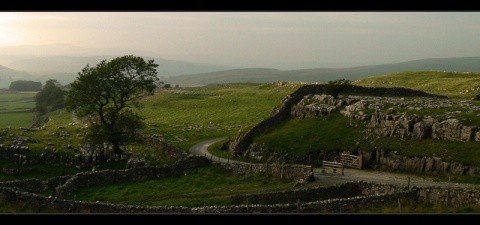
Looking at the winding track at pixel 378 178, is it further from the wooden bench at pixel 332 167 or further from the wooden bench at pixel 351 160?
the wooden bench at pixel 351 160

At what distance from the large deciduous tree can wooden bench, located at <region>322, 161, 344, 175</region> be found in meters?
21.0

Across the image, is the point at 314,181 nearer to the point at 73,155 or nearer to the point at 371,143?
the point at 371,143

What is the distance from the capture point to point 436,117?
39250mm

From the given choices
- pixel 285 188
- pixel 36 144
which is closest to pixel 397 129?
pixel 285 188

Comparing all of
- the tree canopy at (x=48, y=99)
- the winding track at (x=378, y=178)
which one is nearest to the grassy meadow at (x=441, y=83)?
the winding track at (x=378, y=178)

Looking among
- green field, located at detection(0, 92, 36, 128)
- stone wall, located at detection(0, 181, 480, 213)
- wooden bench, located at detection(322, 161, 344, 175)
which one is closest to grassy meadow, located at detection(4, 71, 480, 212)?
stone wall, located at detection(0, 181, 480, 213)

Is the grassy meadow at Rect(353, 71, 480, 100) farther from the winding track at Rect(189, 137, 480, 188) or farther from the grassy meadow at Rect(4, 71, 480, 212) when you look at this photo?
the winding track at Rect(189, 137, 480, 188)

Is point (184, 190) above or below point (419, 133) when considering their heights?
below

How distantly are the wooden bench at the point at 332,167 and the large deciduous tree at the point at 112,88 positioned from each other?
2103 centimetres

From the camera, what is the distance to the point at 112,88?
4728 cm

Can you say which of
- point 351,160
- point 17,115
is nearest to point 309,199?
point 351,160

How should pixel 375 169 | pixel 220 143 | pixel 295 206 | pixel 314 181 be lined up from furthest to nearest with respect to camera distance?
pixel 220 143, pixel 375 169, pixel 314 181, pixel 295 206

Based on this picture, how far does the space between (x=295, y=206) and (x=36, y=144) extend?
32.9m

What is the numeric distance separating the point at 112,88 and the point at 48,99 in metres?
71.4
